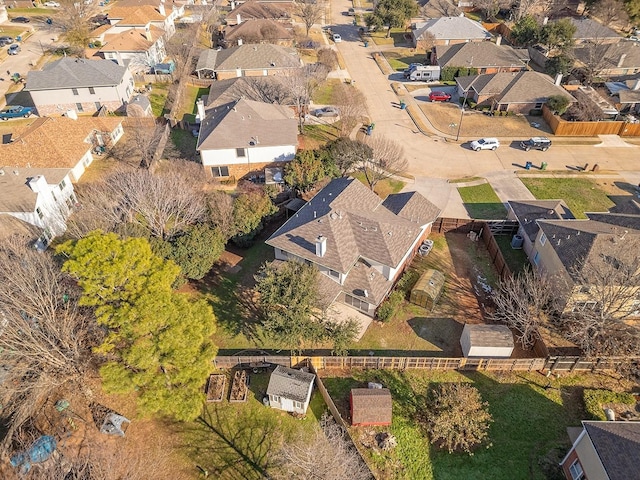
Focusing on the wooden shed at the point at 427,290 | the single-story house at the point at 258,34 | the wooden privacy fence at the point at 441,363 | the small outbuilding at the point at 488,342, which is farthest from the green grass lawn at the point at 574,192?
the single-story house at the point at 258,34

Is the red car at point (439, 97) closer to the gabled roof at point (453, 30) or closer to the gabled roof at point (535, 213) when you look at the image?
the gabled roof at point (453, 30)

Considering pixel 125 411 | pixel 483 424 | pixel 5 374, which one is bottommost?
pixel 125 411

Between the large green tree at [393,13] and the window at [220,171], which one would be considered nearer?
the window at [220,171]

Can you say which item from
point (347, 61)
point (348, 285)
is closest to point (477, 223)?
point (348, 285)

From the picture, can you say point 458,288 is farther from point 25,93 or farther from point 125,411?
point 25,93

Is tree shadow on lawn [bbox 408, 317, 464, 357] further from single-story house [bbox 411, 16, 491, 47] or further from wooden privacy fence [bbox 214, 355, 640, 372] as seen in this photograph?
single-story house [bbox 411, 16, 491, 47]

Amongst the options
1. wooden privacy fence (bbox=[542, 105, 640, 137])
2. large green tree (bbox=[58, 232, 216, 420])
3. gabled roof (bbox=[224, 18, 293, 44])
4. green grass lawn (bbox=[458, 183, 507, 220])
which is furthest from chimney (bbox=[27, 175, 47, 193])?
wooden privacy fence (bbox=[542, 105, 640, 137])
